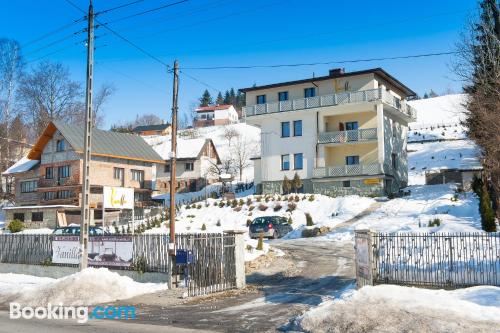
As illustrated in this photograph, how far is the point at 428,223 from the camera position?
2844 cm

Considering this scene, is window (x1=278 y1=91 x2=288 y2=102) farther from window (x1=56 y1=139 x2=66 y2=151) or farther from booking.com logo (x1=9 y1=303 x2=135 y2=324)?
booking.com logo (x1=9 y1=303 x2=135 y2=324)

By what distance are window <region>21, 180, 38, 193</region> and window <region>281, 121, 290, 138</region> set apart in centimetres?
2716

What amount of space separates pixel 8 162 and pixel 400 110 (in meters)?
50.6

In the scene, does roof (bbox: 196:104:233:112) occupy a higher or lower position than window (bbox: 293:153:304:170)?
higher

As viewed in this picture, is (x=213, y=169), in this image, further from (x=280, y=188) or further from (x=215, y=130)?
(x=215, y=130)

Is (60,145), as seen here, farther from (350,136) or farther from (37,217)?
(350,136)

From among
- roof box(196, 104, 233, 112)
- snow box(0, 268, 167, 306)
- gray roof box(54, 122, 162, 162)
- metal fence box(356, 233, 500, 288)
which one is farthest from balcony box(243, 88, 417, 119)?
roof box(196, 104, 233, 112)

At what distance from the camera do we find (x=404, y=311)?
1100cm

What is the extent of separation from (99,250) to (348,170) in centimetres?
3030

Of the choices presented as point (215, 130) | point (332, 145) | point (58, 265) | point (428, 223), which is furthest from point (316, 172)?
point (215, 130)

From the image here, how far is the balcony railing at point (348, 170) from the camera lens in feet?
152

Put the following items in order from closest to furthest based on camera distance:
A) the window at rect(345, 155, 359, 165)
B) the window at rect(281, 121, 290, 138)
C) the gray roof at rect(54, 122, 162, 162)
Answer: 1. the window at rect(345, 155, 359, 165)
2. the window at rect(281, 121, 290, 138)
3. the gray roof at rect(54, 122, 162, 162)

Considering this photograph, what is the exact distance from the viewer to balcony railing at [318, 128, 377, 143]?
47.4 meters

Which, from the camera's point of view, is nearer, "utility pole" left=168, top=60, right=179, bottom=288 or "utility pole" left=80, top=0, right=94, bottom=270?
"utility pole" left=168, top=60, right=179, bottom=288
